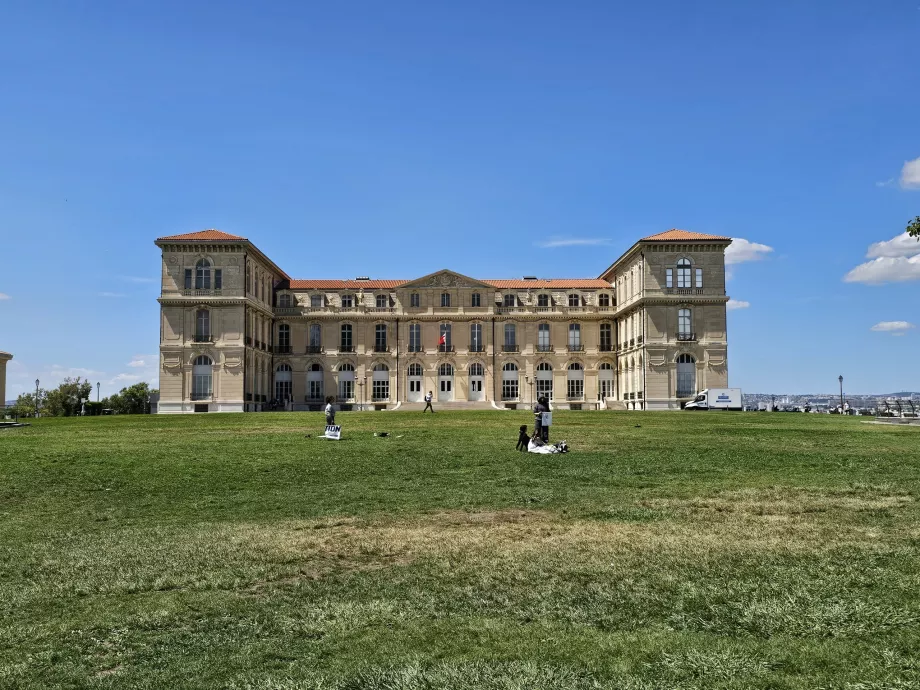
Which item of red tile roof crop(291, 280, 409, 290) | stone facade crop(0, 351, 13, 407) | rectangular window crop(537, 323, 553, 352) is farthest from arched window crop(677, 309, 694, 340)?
stone facade crop(0, 351, 13, 407)

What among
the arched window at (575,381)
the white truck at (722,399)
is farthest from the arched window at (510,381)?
the white truck at (722,399)

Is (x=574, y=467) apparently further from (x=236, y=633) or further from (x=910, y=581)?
(x=236, y=633)

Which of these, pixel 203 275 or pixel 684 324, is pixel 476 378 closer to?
pixel 684 324

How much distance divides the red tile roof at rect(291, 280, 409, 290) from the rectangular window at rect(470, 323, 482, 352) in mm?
7880

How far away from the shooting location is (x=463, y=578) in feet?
28.9

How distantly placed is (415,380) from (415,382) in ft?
0.62

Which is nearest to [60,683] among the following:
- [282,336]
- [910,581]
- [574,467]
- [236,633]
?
[236,633]

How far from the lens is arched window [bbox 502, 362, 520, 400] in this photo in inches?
2995

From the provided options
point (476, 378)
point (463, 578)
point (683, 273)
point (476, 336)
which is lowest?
point (463, 578)

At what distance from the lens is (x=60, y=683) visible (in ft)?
19.6

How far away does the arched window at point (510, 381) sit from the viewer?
7606 centimetres

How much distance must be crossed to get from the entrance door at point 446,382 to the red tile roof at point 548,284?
9.00 m


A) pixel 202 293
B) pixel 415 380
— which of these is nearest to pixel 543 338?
pixel 415 380

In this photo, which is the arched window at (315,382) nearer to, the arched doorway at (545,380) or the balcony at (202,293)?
the balcony at (202,293)
